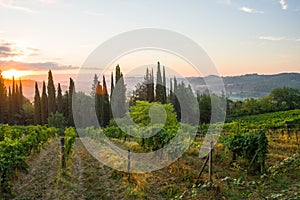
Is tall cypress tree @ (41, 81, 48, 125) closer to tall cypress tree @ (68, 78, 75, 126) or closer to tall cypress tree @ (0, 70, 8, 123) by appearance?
tall cypress tree @ (68, 78, 75, 126)

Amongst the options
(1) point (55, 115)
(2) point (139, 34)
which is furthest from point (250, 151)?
(1) point (55, 115)

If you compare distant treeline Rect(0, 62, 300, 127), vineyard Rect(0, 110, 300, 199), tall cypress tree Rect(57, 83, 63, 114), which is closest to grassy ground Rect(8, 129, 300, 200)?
vineyard Rect(0, 110, 300, 199)

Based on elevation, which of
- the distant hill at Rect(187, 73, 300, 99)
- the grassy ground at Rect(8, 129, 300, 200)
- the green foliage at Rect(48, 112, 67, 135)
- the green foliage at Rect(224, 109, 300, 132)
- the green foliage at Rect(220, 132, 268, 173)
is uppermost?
the distant hill at Rect(187, 73, 300, 99)

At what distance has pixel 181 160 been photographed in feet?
37.3

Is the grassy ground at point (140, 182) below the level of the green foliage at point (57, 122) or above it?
above

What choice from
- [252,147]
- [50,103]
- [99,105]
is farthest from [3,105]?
[252,147]

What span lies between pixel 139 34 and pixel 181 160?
198 inches

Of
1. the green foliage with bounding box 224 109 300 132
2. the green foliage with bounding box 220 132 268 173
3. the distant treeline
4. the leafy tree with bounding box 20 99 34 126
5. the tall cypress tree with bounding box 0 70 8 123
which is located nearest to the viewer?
the green foliage with bounding box 220 132 268 173

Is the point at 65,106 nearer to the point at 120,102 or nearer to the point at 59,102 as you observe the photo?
the point at 59,102

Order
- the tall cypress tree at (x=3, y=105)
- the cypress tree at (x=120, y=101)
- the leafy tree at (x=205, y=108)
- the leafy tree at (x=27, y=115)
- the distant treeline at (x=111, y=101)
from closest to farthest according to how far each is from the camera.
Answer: the cypress tree at (x=120, y=101)
the distant treeline at (x=111, y=101)
the leafy tree at (x=205, y=108)
the tall cypress tree at (x=3, y=105)
the leafy tree at (x=27, y=115)

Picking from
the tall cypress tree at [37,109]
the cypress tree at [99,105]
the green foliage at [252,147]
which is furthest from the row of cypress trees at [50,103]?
the green foliage at [252,147]

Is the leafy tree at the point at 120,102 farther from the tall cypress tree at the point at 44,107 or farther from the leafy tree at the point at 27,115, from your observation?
the leafy tree at the point at 27,115

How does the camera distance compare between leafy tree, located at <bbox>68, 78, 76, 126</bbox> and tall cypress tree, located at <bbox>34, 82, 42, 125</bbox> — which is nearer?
leafy tree, located at <bbox>68, 78, 76, 126</bbox>

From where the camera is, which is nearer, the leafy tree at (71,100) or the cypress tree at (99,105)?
the cypress tree at (99,105)
